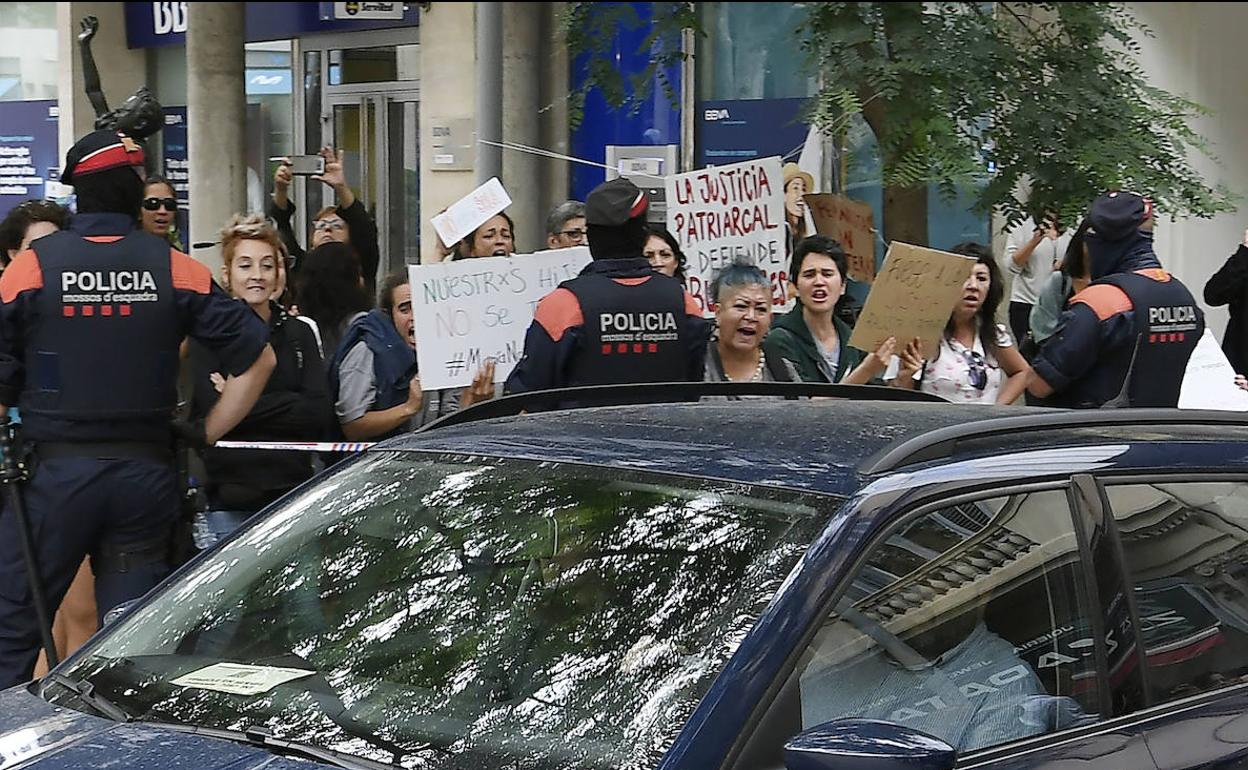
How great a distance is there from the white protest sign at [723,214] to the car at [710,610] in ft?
13.6

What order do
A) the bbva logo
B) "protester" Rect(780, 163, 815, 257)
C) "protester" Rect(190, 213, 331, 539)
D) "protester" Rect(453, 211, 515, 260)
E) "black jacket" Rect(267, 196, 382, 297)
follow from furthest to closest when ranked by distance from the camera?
the bbva logo, "protester" Rect(780, 163, 815, 257), "black jacket" Rect(267, 196, 382, 297), "protester" Rect(453, 211, 515, 260), "protester" Rect(190, 213, 331, 539)

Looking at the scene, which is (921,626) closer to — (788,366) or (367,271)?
(788,366)

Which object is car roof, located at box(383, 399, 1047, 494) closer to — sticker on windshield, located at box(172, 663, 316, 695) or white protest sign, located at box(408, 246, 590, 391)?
sticker on windshield, located at box(172, 663, 316, 695)

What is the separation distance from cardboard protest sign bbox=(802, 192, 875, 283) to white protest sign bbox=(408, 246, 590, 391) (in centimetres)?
174

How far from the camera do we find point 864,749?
8.95ft

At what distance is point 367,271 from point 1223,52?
4434 mm

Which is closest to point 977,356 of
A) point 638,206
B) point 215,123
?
point 638,206

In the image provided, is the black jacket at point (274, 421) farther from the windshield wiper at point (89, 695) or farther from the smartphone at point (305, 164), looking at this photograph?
the smartphone at point (305, 164)

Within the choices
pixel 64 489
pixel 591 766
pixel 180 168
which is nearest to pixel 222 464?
pixel 64 489

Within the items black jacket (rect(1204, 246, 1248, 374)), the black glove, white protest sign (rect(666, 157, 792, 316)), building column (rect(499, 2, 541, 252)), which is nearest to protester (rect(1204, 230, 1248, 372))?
black jacket (rect(1204, 246, 1248, 374))

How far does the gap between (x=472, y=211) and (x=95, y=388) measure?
100.0 inches

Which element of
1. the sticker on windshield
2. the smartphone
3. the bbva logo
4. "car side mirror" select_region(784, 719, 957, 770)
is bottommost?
the sticker on windshield

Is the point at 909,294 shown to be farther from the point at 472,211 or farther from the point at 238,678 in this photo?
the point at 238,678

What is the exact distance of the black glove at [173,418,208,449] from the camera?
18.2 ft
